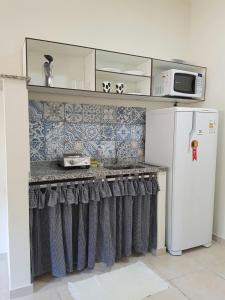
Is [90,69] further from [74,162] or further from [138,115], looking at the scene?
[74,162]

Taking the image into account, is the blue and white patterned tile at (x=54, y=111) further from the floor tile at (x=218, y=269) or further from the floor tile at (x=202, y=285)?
the floor tile at (x=218, y=269)

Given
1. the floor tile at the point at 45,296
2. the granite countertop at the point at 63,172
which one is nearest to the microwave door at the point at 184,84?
the granite countertop at the point at 63,172

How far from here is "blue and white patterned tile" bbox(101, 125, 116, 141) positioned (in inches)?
107

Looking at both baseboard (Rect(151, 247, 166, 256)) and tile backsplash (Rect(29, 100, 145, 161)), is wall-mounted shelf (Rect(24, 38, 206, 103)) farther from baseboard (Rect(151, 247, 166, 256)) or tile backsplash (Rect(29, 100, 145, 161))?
baseboard (Rect(151, 247, 166, 256))

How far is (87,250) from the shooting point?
2127 millimetres

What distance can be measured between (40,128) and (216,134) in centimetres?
184

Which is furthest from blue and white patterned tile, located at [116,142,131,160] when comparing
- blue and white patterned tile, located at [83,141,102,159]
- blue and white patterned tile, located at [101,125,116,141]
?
blue and white patterned tile, located at [83,141,102,159]

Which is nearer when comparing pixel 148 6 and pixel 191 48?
pixel 148 6

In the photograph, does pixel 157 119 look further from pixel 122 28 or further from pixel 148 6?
pixel 148 6

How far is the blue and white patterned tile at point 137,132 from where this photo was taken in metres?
2.89

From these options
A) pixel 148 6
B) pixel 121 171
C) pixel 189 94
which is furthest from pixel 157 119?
pixel 148 6

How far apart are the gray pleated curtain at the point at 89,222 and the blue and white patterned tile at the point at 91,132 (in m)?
0.68

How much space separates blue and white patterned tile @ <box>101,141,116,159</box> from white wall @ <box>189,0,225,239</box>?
1.21m

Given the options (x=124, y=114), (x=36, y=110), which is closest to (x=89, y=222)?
(x=36, y=110)
